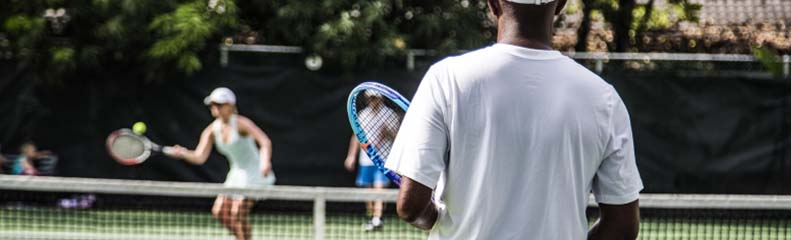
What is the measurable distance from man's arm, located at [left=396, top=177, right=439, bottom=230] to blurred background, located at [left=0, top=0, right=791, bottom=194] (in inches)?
367

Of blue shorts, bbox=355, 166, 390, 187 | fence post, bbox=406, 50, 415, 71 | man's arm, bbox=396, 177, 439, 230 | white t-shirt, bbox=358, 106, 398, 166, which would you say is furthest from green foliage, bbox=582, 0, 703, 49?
man's arm, bbox=396, 177, 439, 230

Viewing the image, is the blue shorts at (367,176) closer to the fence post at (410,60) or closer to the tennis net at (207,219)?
the tennis net at (207,219)

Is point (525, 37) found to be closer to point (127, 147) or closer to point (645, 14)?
point (127, 147)

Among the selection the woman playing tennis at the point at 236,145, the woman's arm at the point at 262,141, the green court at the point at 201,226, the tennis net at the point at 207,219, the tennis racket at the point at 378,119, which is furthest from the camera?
the green court at the point at 201,226

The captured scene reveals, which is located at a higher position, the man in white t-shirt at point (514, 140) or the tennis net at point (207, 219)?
the man in white t-shirt at point (514, 140)

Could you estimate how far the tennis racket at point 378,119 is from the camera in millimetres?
3023

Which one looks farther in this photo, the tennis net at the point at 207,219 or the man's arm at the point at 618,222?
the tennis net at the point at 207,219

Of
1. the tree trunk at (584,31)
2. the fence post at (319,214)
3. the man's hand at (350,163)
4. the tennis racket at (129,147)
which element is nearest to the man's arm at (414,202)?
the fence post at (319,214)

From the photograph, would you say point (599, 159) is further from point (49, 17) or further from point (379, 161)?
point (49, 17)

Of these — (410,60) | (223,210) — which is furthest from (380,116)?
(410,60)

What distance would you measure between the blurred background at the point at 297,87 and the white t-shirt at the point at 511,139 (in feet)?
30.6

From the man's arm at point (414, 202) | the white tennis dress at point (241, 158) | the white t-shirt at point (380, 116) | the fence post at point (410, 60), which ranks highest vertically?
the white t-shirt at point (380, 116)

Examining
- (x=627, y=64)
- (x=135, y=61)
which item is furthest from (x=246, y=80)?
(x=627, y=64)

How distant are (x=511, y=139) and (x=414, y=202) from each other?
0.74 ft
